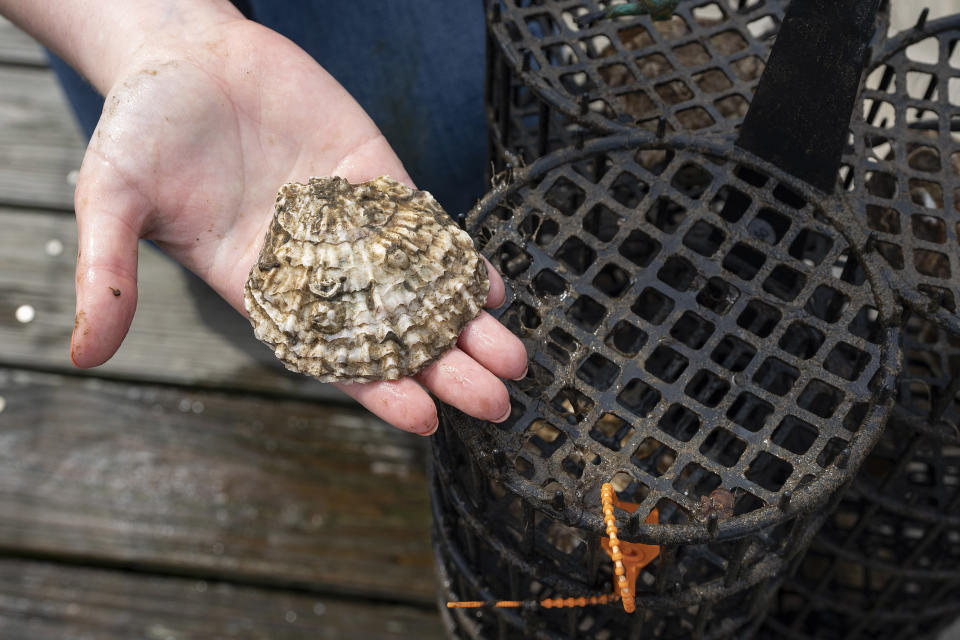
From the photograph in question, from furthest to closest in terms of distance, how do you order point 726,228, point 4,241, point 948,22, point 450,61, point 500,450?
point 4,241 < point 450,61 < point 948,22 < point 726,228 < point 500,450

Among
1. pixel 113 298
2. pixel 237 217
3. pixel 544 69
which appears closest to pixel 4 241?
pixel 237 217

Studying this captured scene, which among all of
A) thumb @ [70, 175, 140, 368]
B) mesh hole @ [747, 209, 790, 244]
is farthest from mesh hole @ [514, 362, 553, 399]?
thumb @ [70, 175, 140, 368]

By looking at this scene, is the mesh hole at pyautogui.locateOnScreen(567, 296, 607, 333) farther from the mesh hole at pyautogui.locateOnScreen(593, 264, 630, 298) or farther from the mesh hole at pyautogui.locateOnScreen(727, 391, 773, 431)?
the mesh hole at pyautogui.locateOnScreen(727, 391, 773, 431)

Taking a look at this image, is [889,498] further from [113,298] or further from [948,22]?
[113,298]

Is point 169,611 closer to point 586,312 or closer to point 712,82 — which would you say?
point 586,312

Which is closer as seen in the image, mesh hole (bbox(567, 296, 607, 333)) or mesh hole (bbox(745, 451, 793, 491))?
mesh hole (bbox(745, 451, 793, 491))

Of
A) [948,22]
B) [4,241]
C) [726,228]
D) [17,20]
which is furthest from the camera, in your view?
[4,241]

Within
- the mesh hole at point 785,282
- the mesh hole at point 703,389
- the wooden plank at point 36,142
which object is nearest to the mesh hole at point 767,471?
the mesh hole at point 703,389
